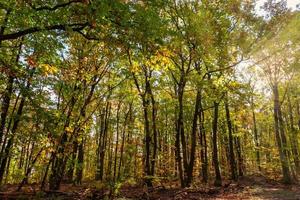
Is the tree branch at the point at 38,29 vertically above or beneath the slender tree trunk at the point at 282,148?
above

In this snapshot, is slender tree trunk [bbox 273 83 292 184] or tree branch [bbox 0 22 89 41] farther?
slender tree trunk [bbox 273 83 292 184]

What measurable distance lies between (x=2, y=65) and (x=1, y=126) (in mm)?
6984

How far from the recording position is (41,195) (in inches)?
446

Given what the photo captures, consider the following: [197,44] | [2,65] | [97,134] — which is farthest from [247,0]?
[97,134]

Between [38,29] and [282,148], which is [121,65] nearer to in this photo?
[38,29]

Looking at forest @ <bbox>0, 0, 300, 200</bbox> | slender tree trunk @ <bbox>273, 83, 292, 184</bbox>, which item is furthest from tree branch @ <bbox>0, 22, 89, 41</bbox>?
slender tree trunk @ <bbox>273, 83, 292, 184</bbox>

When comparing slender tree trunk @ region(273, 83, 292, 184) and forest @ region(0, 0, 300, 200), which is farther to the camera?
slender tree trunk @ region(273, 83, 292, 184)

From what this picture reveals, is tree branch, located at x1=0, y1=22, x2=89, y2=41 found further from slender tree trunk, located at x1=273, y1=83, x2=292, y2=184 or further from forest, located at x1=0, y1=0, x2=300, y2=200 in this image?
slender tree trunk, located at x1=273, y1=83, x2=292, y2=184

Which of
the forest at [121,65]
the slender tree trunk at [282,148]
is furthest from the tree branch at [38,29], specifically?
the slender tree trunk at [282,148]

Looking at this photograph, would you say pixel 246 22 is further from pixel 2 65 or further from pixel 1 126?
pixel 1 126

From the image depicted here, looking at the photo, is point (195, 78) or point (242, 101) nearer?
point (195, 78)

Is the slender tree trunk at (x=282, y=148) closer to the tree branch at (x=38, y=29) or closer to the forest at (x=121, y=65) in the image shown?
the forest at (x=121, y=65)

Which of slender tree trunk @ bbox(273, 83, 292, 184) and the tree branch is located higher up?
the tree branch

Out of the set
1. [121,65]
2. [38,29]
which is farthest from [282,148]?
[38,29]
